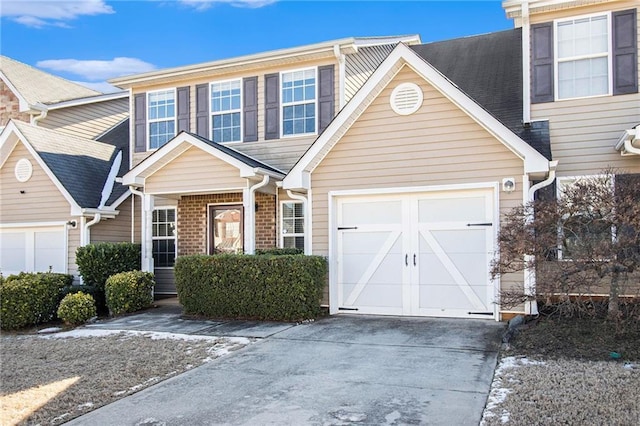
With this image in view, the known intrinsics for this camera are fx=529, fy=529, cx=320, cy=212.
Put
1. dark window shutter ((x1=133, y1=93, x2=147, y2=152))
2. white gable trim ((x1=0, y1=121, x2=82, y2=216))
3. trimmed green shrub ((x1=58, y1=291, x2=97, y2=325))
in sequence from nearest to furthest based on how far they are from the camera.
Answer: trimmed green shrub ((x1=58, y1=291, x2=97, y2=325)) → white gable trim ((x1=0, y1=121, x2=82, y2=216)) → dark window shutter ((x1=133, y1=93, x2=147, y2=152))

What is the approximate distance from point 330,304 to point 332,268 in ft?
2.25

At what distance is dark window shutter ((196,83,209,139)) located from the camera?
13.5 m

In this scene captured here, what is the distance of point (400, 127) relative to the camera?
31.7 feet

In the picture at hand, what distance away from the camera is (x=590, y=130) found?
9797mm

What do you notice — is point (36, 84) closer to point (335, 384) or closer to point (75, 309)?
point (75, 309)

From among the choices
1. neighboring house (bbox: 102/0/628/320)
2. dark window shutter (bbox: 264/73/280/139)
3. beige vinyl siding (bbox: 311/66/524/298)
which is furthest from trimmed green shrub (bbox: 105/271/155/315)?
dark window shutter (bbox: 264/73/280/139)

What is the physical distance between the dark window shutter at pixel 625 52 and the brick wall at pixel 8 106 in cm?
1572

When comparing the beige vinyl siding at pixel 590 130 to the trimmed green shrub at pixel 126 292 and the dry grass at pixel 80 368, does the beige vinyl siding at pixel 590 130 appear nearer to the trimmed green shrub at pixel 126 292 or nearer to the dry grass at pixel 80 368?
the dry grass at pixel 80 368

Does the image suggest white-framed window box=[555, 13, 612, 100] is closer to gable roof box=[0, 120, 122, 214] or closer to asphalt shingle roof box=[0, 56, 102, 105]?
gable roof box=[0, 120, 122, 214]

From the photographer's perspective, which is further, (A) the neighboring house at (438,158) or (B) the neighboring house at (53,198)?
(B) the neighboring house at (53,198)

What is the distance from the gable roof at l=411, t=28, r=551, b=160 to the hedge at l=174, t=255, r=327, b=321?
466 cm

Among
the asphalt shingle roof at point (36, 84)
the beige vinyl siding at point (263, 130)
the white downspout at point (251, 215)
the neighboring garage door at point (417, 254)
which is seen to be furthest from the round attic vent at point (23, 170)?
the neighboring garage door at point (417, 254)

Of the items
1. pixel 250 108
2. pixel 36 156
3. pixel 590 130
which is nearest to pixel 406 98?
pixel 590 130

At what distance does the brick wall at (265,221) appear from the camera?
12773mm
